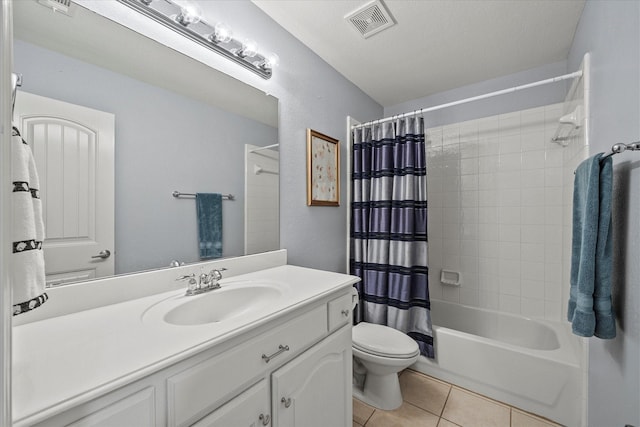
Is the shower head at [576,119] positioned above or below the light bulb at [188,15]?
below

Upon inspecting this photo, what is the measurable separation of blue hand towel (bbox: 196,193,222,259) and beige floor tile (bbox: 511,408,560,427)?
6.25 feet

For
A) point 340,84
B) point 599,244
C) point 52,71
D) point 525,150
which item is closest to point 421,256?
point 599,244

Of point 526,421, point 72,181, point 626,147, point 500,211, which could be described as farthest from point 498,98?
point 72,181

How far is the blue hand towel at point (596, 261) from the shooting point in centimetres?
87

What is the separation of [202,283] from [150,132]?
2.09 ft

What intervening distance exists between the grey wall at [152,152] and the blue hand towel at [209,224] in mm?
27

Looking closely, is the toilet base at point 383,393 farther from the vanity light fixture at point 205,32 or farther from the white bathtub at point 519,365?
the vanity light fixture at point 205,32

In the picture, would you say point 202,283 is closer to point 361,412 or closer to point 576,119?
point 361,412

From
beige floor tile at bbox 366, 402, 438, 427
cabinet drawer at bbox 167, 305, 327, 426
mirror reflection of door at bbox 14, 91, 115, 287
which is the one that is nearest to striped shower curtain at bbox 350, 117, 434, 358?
beige floor tile at bbox 366, 402, 438, 427

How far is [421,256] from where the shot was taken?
73.4 inches

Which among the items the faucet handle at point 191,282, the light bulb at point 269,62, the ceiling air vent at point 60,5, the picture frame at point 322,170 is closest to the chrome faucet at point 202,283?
the faucet handle at point 191,282

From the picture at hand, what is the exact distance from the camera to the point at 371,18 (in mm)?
1506

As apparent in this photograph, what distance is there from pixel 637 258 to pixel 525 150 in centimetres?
163

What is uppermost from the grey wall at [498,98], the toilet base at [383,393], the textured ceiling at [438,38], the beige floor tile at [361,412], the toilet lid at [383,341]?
the textured ceiling at [438,38]
